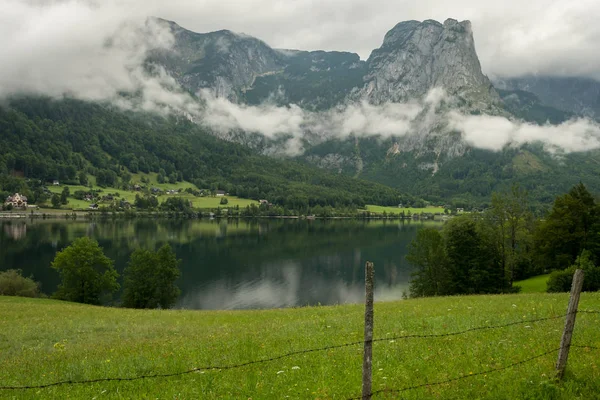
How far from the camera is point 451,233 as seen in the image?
5781 centimetres

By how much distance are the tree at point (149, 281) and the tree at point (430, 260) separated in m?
37.7

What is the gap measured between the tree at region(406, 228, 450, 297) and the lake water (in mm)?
16587

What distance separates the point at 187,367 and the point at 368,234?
614ft

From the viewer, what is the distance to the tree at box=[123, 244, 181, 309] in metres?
61.9

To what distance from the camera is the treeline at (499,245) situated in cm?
5500

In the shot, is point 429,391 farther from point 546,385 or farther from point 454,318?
point 454,318

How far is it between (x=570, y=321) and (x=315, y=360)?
7737mm

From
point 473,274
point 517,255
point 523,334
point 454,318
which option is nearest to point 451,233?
point 473,274

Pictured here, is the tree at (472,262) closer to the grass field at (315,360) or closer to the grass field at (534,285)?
the grass field at (534,285)

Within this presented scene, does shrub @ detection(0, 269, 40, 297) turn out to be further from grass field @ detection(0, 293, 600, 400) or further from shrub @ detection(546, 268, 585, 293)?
shrub @ detection(546, 268, 585, 293)

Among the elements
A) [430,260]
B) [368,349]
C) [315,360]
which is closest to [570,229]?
[430,260]

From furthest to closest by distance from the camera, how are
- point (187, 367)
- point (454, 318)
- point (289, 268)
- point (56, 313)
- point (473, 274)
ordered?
1. point (289, 268)
2. point (473, 274)
3. point (56, 313)
4. point (454, 318)
5. point (187, 367)

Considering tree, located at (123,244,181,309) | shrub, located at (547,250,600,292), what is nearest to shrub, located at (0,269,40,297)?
tree, located at (123,244,181,309)

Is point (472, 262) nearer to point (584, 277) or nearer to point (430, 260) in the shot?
point (430, 260)
